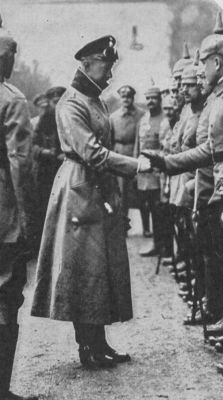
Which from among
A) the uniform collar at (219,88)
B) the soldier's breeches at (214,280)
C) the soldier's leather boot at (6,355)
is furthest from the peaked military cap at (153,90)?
the soldier's leather boot at (6,355)

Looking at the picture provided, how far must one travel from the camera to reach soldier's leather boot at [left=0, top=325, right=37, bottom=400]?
406cm

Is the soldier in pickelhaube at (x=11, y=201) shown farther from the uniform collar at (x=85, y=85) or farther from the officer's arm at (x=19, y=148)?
the uniform collar at (x=85, y=85)

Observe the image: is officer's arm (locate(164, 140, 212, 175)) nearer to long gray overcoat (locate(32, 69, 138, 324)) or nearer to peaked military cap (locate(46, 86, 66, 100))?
long gray overcoat (locate(32, 69, 138, 324))

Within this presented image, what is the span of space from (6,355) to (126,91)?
7.88m

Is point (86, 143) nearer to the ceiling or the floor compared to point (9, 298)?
nearer to the ceiling

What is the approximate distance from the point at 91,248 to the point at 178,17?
17.0 feet

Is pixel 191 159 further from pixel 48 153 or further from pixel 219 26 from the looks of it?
pixel 48 153

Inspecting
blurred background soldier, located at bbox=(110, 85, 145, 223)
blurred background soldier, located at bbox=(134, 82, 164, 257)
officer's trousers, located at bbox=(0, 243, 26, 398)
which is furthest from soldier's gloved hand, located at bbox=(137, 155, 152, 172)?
blurred background soldier, located at bbox=(110, 85, 145, 223)

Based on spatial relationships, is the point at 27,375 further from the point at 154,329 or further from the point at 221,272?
Answer: the point at 221,272

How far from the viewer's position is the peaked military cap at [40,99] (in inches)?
370

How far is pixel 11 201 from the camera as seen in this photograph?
161 inches

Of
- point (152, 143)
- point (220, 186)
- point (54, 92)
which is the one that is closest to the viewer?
point (220, 186)

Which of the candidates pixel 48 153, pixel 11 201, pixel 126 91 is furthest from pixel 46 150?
pixel 11 201

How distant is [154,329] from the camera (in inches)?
234
